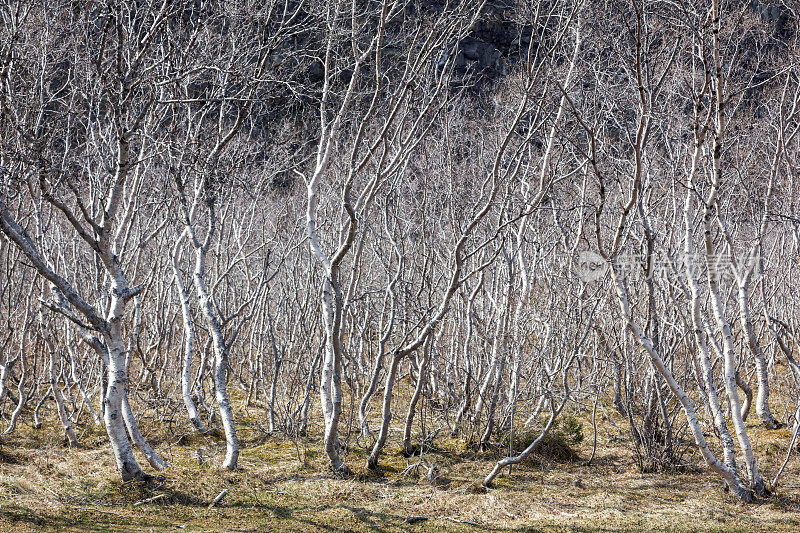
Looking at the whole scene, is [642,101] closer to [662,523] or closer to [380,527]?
[662,523]

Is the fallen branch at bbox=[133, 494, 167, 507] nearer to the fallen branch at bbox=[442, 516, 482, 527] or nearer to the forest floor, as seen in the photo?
the forest floor

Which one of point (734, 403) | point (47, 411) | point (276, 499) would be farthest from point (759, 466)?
point (47, 411)

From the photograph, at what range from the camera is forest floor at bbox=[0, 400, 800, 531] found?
4434 mm

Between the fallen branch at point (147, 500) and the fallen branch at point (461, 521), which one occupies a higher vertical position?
the fallen branch at point (147, 500)

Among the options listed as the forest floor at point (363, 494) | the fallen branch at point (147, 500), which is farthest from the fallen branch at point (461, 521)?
the fallen branch at point (147, 500)

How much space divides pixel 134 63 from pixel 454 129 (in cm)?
743

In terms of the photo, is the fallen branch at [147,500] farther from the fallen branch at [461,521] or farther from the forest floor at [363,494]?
the fallen branch at [461,521]

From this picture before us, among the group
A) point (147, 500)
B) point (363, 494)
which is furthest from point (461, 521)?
point (147, 500)

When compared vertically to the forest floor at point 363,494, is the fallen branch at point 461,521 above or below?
below

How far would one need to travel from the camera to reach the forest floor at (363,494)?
4434mm

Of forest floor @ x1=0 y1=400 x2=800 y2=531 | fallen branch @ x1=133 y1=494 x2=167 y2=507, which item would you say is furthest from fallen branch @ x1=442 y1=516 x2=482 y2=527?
fallen branch @ x1=133 y1=494 x2=167 y2=507

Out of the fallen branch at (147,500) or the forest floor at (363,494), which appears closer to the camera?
the forest floor at (363,494)

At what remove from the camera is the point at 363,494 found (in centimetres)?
509

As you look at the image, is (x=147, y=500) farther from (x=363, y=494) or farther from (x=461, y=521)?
(x=461, y=521)
